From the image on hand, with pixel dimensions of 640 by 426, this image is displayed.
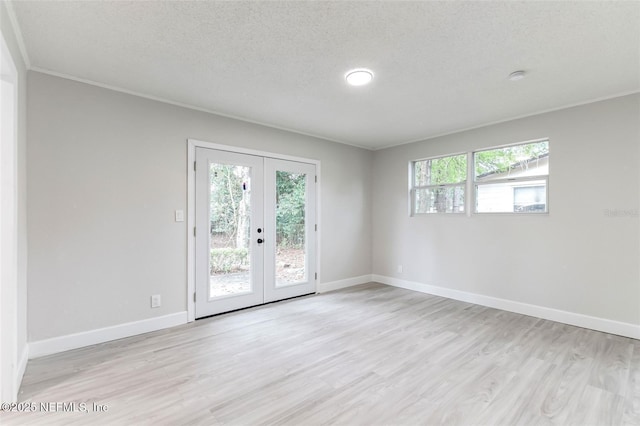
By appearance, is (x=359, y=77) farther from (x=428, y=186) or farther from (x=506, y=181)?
(x=428, y=186)

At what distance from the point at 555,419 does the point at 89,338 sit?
12.7ft

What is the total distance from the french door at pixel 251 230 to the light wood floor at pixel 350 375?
56 centimetres

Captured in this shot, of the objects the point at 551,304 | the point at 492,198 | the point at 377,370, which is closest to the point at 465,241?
the point at 492,198

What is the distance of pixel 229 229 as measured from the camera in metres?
3.93

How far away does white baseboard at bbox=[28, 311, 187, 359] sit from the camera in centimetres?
268

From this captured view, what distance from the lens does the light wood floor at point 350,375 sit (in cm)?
193

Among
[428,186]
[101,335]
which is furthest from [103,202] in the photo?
[428,186]

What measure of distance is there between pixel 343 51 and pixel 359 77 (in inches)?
17.4

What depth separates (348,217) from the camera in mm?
5375

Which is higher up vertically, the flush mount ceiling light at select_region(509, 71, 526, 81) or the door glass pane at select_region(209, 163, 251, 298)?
the flush mount ceiling light at select_region(509, 71, 526, 81)

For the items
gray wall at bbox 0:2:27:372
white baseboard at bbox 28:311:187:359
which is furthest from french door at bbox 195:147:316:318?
gray wall at bbox 0:2:27:372

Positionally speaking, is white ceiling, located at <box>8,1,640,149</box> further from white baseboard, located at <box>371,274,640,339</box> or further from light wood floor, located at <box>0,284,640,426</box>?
light wood floor, located at <box>0,284,640,426</box>

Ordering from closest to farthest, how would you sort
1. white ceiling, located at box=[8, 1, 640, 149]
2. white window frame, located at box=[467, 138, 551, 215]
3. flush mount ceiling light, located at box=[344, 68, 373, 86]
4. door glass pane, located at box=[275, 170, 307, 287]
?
white ceiling, located at box=[8, 1, 640, 149] → flush mount ceiling light, located at box=[344, 68, 373, 86] → white window frame, located at box=[467, 138, 551, 215] → door glass pane, located at box=[275, 170, 307, 287]

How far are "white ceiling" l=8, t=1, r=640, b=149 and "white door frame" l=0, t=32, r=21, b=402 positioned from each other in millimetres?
481
